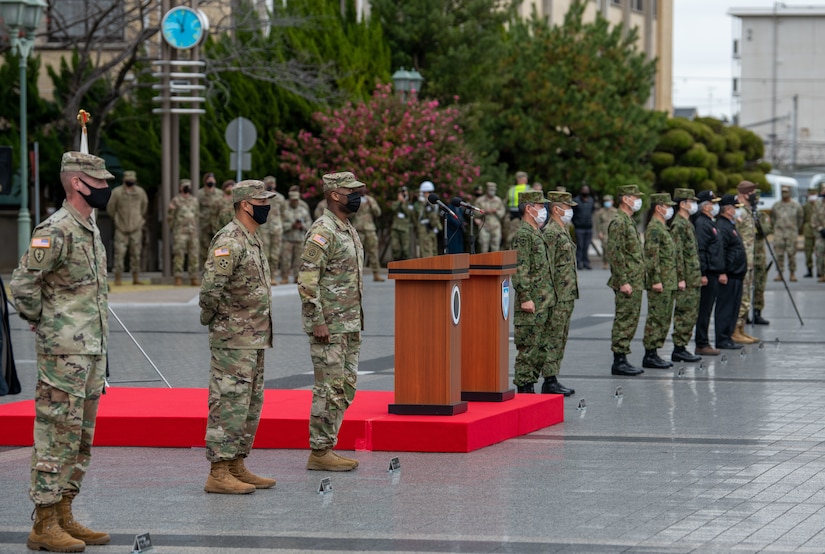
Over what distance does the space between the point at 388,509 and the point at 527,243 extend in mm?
5077

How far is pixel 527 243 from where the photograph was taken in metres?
13.4

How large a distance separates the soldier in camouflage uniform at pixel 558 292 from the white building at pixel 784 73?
97061 mm

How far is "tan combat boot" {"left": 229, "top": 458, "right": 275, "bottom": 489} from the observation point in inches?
364

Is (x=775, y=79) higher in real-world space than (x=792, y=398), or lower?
higher

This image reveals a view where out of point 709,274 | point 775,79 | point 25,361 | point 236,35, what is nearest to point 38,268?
point 25,361

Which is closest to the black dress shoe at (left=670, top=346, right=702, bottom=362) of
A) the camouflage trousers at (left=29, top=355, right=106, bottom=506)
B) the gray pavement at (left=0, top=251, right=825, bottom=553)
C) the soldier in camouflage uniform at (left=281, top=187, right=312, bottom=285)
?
the gray pavement at (left=0, top=251, right=825, bottom=553)

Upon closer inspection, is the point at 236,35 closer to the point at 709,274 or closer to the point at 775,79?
the point at 709,274

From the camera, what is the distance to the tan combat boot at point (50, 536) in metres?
7.57

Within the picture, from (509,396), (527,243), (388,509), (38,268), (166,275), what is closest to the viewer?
(38,268)

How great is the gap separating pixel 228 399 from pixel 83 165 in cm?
185

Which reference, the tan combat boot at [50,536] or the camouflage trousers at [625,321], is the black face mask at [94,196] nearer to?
the tan combat boot at [50,536]

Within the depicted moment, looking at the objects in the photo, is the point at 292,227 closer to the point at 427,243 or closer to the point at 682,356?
the point at 427,243

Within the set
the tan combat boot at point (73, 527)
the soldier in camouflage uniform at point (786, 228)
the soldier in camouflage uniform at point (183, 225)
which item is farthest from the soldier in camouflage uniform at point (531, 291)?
the soldier in camouflage uniform at point (786, 228)

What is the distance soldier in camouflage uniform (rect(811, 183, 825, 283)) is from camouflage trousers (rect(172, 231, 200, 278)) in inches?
505
